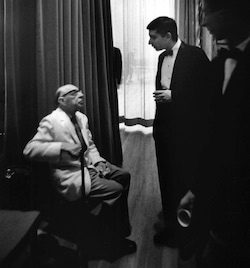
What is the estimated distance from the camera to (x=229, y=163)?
2.55 feet

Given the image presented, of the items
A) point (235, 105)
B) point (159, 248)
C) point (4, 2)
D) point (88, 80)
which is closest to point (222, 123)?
point (235, 105)

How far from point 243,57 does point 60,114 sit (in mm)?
1445

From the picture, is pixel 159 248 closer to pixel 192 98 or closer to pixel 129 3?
pixel 192 98

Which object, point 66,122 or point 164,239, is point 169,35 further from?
point 164,239

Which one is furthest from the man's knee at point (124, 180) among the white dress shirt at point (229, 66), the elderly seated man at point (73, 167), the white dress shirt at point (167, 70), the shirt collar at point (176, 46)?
the white dress shirt at point (229, 66)

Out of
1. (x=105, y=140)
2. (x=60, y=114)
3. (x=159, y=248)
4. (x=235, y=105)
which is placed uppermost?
(x=235, y=105)

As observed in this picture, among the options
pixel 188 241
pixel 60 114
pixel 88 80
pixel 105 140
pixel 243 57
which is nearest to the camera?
pixel 243 57

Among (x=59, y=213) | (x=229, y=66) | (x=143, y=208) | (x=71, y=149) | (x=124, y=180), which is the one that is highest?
(x=229, y=66)

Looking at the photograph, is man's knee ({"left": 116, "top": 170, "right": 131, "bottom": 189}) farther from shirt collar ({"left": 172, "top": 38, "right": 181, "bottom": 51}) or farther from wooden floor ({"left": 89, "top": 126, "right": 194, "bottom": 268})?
shirt collar ({"left": 172, "top": 38, "right": 181, "bottom": 51})

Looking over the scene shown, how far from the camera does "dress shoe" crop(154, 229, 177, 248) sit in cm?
223

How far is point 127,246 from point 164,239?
0.80 ft

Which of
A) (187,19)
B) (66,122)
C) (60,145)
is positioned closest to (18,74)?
(66,122)

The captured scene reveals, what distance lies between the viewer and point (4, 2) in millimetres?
2074

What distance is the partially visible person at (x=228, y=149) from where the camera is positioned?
744 mm
